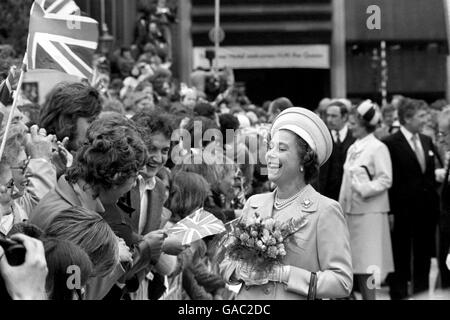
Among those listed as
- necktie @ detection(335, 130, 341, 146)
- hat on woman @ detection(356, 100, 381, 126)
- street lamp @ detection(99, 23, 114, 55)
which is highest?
street lamp @ detection(99, 23, 114, 55)

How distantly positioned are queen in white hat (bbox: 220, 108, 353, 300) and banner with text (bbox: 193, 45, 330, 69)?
1001 inches

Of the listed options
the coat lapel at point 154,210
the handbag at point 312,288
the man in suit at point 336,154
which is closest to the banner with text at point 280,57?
the man in suit at point 336,154

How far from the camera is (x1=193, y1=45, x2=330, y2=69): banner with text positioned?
106 ft

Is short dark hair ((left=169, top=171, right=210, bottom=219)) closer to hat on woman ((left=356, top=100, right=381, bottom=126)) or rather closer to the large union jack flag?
the large union jack flag

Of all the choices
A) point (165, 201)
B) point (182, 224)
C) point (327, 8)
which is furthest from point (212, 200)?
point (327, 8)

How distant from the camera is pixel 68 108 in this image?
274 inches

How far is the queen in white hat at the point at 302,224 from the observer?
5.67 metres

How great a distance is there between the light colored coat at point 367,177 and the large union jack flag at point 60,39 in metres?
4.51

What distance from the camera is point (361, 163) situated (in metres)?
11.9

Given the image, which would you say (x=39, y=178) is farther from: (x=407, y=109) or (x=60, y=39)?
(x=407, y=109)

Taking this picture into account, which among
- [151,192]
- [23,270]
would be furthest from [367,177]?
[23,270]

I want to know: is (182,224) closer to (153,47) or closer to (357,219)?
(357,219)

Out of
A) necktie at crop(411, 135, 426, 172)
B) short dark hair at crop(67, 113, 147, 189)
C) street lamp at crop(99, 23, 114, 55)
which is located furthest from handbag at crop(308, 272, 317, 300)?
street lamp at crop(99, 23, 114, 55)

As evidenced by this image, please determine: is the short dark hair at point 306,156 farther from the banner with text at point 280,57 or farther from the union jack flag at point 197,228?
the banner with text at point 280,57
